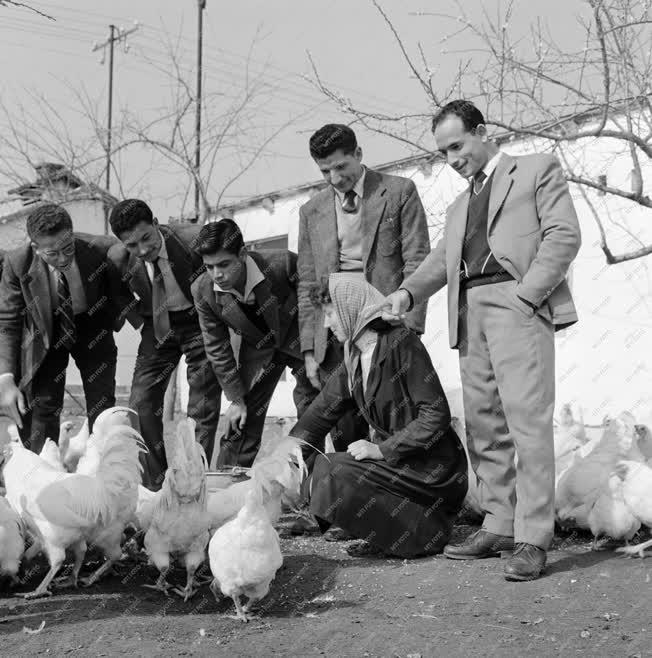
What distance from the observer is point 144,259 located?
5289mm

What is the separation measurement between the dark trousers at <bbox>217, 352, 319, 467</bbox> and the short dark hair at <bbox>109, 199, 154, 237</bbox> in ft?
4.08

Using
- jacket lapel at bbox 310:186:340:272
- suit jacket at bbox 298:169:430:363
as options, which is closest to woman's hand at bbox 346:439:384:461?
suit jacket at bbox 298:169:430:363

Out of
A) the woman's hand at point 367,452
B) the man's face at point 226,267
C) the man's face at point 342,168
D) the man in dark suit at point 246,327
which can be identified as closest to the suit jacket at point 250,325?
the man in dark suit at point 246,327

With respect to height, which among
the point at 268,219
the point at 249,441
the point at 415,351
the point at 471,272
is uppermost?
the point at 268,219

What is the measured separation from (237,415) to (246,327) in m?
0.58

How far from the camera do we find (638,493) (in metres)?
4.47

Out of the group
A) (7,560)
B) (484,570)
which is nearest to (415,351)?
(484,570)

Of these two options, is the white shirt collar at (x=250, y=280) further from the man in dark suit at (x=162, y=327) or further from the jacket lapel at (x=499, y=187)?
the jacket lapel at (x=499, y=187)

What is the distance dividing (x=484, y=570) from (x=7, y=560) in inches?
89.4

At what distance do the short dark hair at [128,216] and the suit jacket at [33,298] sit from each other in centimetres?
41

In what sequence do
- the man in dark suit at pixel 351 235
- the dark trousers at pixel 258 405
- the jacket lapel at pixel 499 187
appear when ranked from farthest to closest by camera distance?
the dark trousers at pixel 258 405
the man in dark suit at pixel 351 235
the jacket lapel at pixel 499 187

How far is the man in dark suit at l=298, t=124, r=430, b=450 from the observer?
492cm

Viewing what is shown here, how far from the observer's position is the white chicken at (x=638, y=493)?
4355 mm

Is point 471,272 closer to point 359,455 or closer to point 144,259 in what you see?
point 359,455
